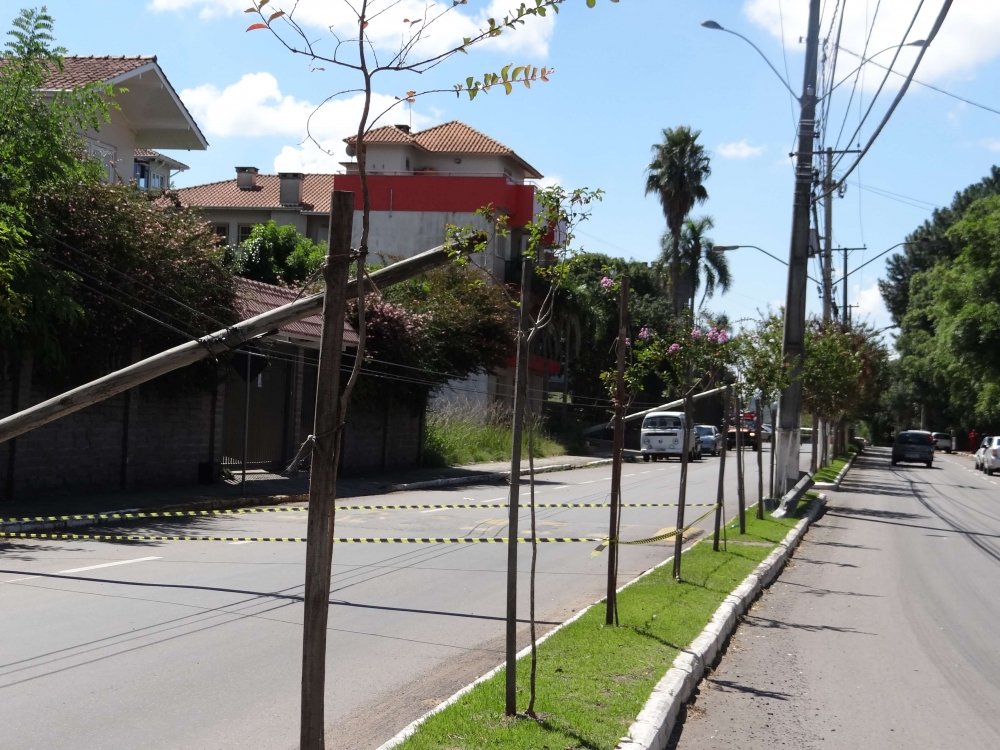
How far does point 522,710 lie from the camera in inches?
223

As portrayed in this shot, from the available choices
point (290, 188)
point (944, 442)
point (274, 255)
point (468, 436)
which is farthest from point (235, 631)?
point (944, 442)

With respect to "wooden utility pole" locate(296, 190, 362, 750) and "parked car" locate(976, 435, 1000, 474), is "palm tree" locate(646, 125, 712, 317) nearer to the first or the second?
"parked car" locate(976, 435, 1000, 474)

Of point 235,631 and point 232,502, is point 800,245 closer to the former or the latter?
point 232,502

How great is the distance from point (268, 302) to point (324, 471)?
828 inches

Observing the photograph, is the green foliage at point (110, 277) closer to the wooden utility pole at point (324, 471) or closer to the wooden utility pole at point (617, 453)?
the wooden utility pole at point (617, 453)

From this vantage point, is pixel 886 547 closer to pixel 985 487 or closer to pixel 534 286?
pixel 985 487

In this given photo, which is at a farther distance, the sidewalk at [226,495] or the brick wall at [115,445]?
the brick wall at [115,445]

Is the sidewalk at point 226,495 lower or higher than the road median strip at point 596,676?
lower

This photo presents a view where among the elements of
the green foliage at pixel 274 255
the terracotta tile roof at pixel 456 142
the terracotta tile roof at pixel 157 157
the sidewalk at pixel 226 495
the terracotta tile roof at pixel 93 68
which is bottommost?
the sidewalk at pixel 226 495

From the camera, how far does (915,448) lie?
47.4 metres

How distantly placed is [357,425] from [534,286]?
17.1 metres

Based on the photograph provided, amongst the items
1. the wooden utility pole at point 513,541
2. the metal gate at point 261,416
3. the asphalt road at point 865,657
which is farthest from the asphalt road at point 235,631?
the metal gate at point 261,416

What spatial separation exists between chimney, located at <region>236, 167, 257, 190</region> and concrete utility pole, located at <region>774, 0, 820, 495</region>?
37945mm

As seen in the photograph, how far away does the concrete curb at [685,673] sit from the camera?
539cm
